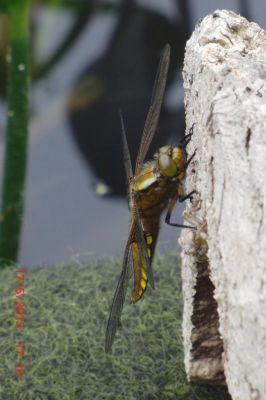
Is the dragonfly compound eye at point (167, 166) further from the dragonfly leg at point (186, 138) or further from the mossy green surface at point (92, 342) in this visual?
the mossy green surface at point (92, 342)

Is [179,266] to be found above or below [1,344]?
above

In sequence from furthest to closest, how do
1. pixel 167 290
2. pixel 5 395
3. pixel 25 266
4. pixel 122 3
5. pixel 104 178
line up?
pixel 122 3 < pixel 104 178 < pixel 25 266 < pixel 167 290 < pixel 5 395

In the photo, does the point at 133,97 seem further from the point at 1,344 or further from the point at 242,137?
the point at 242,137

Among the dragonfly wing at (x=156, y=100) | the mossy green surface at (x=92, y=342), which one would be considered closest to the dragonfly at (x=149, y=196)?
the dragonfly wing at (x=156, y=100)

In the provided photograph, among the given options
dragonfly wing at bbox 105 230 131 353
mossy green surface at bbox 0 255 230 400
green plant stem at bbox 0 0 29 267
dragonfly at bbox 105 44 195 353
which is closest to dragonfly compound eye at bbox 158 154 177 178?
dragonfly at bbox 105 44 195 353

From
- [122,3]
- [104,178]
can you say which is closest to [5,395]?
[104,178]
